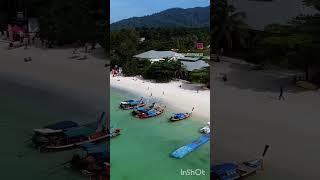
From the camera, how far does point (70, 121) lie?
18.4 feet

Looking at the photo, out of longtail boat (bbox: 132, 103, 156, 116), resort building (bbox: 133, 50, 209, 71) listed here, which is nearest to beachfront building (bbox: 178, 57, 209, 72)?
resort building (bbox: 133, 50, 209, 71)

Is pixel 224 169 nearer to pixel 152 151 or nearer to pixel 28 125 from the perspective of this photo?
pixel 152 151

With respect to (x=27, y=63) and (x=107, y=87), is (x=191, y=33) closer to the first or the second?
(x=107, y=87)

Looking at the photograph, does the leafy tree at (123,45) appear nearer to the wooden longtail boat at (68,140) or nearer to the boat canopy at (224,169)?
the wooden longtail boat at (68,140)

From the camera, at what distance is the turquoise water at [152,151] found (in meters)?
3.96

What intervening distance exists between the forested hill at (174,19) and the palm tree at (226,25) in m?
1.18

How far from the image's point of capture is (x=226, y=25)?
5.29m

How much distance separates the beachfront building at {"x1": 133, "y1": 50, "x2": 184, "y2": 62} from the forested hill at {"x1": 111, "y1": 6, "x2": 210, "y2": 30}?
0.90m

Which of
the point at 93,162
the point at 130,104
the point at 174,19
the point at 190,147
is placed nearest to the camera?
the point at 174,19

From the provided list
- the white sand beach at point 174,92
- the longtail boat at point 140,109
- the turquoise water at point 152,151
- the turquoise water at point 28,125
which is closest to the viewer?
the turquoise water at point 152,151

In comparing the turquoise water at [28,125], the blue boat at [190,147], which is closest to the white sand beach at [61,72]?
the turquoise water at [28,125]

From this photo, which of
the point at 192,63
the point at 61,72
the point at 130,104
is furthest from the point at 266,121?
the point at 61,72

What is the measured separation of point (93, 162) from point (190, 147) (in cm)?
91

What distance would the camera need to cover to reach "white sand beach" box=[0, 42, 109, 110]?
19.6 ft
